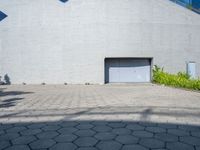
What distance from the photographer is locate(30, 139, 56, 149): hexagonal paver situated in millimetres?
4251

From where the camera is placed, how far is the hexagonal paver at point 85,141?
433 centimetres

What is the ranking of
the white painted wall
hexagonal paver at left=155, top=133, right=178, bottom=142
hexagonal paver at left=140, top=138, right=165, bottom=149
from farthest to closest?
the white painted wall < hexagonal paver at left=155, top=133, right=178, bottom=142 < hexagonal paver at left=140, top=138, right=165, bottom=149

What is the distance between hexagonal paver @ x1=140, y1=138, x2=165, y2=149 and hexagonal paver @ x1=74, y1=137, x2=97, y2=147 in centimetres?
94

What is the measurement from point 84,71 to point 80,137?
57.5 feet

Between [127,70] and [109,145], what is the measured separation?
19218 millimetres

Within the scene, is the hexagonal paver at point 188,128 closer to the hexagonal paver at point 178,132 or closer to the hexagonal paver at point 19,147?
the hexagonal paver at point 178,132

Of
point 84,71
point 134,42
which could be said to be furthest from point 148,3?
A: point 84,71

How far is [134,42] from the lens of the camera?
878 inches

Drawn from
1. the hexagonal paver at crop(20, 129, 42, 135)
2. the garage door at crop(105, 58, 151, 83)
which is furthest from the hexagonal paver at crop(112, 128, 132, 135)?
the garage door at crop(105, 58, 151, 83)

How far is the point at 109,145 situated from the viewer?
4.28m

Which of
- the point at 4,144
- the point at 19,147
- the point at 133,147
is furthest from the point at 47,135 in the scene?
the point at 133,147

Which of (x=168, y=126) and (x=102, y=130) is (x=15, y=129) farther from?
(x=168, y=126)

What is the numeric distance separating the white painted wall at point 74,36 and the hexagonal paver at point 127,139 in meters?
17.4

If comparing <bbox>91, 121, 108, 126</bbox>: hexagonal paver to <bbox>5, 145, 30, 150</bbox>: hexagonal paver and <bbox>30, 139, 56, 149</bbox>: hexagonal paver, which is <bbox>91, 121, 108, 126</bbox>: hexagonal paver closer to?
<bbox>30, 139, 56, 149</bbox>: hexagonal paver
